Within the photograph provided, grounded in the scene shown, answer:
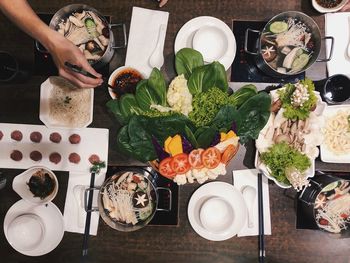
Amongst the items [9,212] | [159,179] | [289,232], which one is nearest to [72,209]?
[9,212]

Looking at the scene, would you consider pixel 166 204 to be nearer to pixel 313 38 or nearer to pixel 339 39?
pixel 313 38

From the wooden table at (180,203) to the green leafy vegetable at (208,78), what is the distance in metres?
0.32

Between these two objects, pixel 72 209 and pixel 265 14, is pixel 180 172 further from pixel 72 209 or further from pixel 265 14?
pixel 265 14

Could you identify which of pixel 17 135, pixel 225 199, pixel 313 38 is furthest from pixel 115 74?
pixel 313 38

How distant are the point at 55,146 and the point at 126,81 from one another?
78 cm

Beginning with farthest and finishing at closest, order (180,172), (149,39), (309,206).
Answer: (149,39)
(309,206)
(180,172)

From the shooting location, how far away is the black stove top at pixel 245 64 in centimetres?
282

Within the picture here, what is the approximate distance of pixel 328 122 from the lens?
269 cm

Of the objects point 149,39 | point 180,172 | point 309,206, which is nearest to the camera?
point 180,172

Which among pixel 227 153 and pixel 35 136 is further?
pixel 35 136

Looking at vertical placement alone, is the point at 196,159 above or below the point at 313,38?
below

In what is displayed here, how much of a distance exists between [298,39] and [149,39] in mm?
1164

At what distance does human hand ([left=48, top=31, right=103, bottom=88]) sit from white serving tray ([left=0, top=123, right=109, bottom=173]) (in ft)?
1.78

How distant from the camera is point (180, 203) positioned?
9.21 feet
